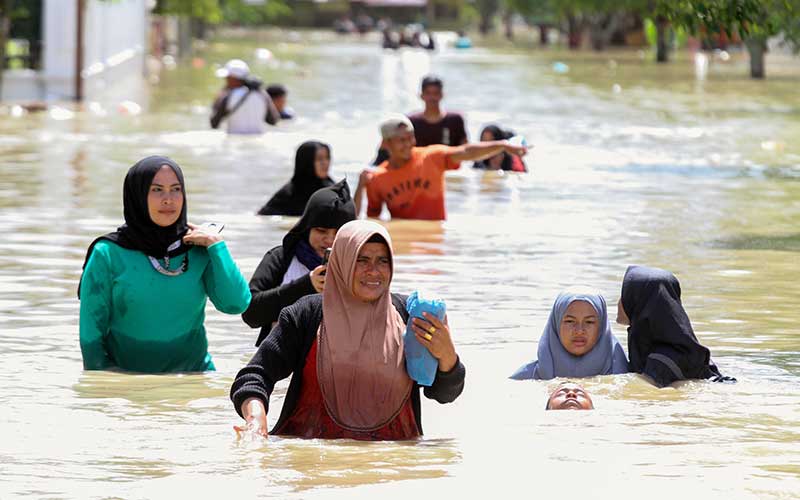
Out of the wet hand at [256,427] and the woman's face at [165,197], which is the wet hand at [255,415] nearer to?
the wet hand at [256,427]

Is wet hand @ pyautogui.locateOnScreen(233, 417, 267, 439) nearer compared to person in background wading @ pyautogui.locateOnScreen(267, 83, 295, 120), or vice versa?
wet hand @ pyautogui.locateOnScreen(233, 417, 267, 439)

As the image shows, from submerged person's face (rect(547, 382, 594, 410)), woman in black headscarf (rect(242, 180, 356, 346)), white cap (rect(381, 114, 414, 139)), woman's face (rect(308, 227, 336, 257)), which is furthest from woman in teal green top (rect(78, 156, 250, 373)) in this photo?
white cap (rect(381, 114, 414, 139))

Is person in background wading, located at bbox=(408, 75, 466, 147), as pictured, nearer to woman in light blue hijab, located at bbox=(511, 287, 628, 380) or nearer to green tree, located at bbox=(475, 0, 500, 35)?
woman in light blue hijab, located at bbox=(511, 287, 628, 380)

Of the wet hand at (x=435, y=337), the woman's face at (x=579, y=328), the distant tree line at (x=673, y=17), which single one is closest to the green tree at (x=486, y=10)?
the distant tree line at (x=673, y=17)

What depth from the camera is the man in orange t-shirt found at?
1559 cm

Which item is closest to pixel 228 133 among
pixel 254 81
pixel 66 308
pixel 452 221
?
pixel 254 81

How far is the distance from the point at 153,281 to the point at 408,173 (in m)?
6.88

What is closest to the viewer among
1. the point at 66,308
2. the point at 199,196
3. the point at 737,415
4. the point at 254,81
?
the point at 737,415

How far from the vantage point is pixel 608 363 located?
995cm

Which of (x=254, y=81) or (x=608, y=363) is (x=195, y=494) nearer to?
(x=608, y=363)

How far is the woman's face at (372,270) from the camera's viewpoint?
7145 millimetres

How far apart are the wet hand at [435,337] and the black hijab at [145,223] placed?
219cm

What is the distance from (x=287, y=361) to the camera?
7387mm

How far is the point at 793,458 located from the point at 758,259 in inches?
310
